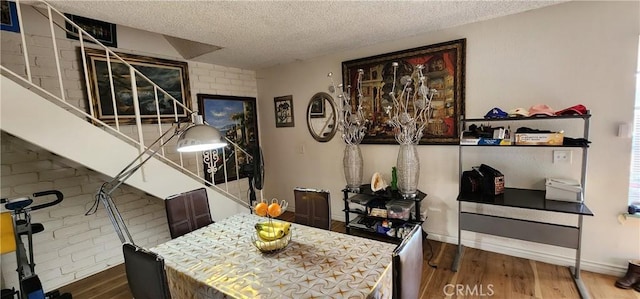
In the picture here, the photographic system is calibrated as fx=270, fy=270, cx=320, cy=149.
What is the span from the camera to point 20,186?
2.26m

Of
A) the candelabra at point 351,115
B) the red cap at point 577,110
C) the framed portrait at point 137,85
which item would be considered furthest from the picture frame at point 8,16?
the red cap at point 577,110

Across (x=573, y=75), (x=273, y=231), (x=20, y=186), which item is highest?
(x=573, y=75)

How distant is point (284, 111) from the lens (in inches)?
158

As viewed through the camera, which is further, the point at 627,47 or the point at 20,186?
the point at 20,186

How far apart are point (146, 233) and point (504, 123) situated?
390 centimetres

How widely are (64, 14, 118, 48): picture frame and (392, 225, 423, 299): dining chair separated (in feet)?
10.8

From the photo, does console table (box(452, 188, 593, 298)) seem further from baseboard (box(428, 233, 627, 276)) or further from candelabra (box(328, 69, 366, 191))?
candelabra (box(328, 69, 366, 191))

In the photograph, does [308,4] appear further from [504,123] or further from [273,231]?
[504,123]

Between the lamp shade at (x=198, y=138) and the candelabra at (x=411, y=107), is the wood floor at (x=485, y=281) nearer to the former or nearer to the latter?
the candelabra at (x=411, y=107)

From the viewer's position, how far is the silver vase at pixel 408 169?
2.64m

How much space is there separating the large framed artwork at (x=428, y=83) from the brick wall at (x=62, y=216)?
276 cm

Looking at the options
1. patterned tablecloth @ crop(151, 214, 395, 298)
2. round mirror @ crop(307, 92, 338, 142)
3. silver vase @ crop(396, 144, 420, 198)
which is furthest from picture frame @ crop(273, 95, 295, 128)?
patterned tablecloth @ crop(151, 214, 395, 298)

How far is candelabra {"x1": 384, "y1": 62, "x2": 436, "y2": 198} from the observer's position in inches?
104

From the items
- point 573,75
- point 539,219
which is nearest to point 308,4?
point 573,75
